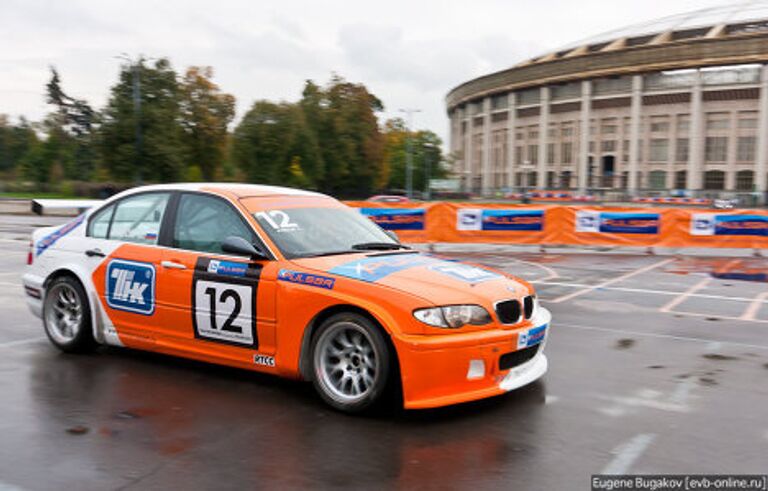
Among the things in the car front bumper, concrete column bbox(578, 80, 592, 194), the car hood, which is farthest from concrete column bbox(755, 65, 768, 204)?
the car front bumper

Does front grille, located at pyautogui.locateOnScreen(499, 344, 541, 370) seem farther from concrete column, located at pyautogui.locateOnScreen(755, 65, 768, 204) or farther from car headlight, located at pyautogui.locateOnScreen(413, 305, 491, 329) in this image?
concrete column, located at pyautogui.locateOnScreen(755, 65, 768, 204)

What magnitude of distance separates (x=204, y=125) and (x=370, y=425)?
5266 centimetres

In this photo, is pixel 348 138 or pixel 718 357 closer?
pixel 718 357

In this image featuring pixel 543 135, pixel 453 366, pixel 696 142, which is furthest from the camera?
pixel 543 135

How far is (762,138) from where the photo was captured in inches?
3019

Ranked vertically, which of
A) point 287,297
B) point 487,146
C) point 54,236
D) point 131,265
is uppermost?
point 487,146

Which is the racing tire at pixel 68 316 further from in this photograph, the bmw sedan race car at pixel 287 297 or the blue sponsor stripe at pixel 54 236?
the blue sponsor stripe at pixel 54 236

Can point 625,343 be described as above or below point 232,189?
below

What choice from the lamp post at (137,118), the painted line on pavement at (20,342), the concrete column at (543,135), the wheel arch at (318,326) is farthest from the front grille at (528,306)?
the concrete column at (543,135)

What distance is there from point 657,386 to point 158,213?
4.52 m

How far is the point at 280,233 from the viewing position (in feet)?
17.8

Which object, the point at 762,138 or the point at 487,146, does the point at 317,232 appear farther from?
the point at 487,146

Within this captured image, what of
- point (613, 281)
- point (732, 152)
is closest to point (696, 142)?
point (732, 152)

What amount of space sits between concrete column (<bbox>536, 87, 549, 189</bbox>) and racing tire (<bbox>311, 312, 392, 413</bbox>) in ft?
304
